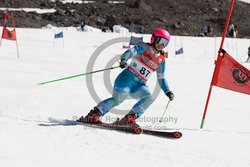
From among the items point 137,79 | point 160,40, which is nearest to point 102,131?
point 137,79

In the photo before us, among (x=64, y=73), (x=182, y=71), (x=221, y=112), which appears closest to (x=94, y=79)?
(x=64, y=73)

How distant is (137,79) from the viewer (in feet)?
22.3

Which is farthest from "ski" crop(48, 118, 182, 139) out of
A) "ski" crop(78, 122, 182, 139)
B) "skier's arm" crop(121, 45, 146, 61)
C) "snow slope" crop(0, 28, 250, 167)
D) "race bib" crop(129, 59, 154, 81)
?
"skier's arm" crop(121, 45, 146, 61)

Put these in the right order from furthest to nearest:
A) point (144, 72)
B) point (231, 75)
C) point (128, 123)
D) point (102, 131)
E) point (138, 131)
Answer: point (231, 75), point (144, 72), point (128, 123), point (138, 131), point (102, 131)

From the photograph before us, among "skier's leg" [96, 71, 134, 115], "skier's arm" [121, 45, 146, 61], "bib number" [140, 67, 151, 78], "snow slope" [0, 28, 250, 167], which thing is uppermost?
"skier's arm" [121, 45, 146, 61]

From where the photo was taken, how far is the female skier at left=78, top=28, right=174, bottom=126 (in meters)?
6.68

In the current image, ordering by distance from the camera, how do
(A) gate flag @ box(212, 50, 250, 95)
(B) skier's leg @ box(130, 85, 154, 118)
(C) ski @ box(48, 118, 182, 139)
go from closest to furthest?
1. (C) ski @ box(48, 118, 182, 139)
2. (B) skier's leg @ box(130, 85, 154, 118)
3. (A) gate flag @ box(212, 50, 250, 95)

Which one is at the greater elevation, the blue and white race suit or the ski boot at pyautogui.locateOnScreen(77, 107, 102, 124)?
the blue and white race suit

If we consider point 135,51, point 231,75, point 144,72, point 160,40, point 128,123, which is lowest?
point 128,123

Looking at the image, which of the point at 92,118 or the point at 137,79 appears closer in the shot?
the point at 92,118

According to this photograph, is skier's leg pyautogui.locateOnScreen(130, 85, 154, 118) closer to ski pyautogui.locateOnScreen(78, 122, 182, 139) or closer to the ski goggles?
ski pyautogui.locateOnScreen(78, 122, 182, 139)

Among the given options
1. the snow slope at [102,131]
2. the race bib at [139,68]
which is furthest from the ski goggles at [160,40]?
the snow slope at [102,131]

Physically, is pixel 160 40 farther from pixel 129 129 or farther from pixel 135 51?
pixel 129 129

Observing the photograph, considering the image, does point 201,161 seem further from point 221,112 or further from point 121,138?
point 221,112
